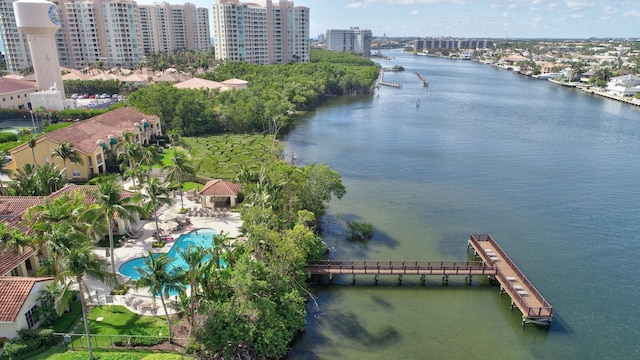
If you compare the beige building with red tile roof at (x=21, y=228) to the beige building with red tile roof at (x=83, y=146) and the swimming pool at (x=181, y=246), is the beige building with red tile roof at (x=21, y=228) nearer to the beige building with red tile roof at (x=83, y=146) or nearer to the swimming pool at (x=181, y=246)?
the swimming pool at (x=181, y=246)

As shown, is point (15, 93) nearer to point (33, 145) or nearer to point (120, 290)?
point (33, 145)

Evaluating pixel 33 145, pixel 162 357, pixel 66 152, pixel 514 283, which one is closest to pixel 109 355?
pixel 162 357

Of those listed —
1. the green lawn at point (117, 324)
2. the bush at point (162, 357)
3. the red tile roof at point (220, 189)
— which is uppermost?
the red tile roof at point (220, 189)

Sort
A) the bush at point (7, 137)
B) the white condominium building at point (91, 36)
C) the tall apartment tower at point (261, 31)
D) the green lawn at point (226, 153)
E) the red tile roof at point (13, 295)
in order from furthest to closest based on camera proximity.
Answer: the tall apartment tower at point (261, 31) → the white condominium building at point (91, 36) → the bush at point (7, 137) → the green lawn at point (226, 153) → the red tile roof at point (13, 295)

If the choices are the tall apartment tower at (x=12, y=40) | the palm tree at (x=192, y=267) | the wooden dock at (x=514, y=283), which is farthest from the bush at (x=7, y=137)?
the tall apartment tower at (x=12, y=40)

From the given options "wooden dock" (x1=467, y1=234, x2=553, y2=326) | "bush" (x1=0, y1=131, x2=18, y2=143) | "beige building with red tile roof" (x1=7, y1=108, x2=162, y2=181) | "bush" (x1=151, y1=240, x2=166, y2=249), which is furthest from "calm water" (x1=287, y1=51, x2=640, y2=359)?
"bush" (x1=0, y1=131, x2=18, y2=143)

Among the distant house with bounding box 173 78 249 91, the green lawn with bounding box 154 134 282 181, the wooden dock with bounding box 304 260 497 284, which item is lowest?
the wooden dock with bounding box 304 260 497 284

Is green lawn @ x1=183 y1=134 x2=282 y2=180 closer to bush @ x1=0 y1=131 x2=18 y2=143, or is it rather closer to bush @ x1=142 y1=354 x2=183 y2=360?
bush @ x1=0 y1=131 x2=18 y2=143
